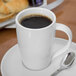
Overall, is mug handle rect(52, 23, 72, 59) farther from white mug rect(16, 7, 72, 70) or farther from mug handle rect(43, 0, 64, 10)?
mug handle rect(43, 0, 64, 10)

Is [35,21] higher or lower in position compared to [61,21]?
higher

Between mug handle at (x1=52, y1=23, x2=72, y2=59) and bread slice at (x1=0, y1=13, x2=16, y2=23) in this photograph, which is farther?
bread slice at (x1=0, y1=13, x2=16, y2=23)

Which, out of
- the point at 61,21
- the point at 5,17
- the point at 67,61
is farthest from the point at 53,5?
the point at 67,61

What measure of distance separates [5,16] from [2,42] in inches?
4.6

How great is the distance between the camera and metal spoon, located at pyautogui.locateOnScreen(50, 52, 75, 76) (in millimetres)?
449

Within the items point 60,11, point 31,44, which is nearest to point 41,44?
point 31,44

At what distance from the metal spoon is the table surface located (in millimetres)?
114

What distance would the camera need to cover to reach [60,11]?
71 centimetres

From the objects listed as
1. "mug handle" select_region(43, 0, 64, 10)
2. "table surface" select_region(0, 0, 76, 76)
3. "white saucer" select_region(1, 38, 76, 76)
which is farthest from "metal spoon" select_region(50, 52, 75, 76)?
"mug handle" select_region(43, 0, 64, 10)

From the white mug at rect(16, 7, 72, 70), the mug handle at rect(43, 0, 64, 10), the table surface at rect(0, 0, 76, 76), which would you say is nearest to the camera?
the white mug at rect(16, 7, 72, 70)

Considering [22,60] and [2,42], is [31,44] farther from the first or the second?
[2,42]

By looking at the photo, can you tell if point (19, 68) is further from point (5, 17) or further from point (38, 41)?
point (5, 17)

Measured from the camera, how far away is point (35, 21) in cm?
44

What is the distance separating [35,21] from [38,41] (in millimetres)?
63
